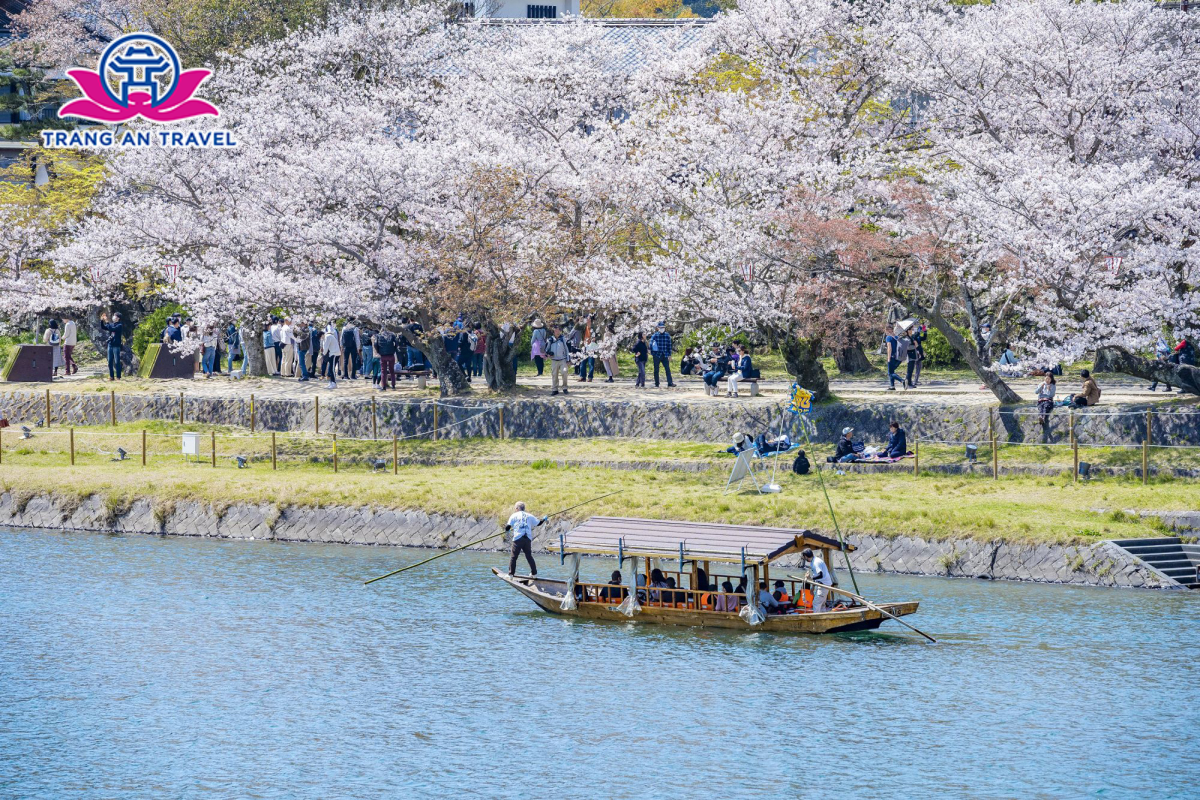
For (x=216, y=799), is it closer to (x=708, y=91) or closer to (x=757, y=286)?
(x=757, y=286)

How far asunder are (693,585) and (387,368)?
20.3m

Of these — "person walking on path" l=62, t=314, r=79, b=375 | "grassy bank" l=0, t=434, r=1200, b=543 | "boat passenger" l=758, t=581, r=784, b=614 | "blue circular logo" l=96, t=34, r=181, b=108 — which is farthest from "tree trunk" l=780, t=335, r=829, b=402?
"person walking on path" l=62, t=314, r=79, b=375

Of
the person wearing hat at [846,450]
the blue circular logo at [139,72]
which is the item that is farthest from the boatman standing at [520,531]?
the blue circular logo at [139,72]

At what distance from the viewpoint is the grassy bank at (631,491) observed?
3181cm

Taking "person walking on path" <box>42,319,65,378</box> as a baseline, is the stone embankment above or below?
below

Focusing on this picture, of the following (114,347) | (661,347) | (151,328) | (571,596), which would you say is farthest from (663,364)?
(151,328)

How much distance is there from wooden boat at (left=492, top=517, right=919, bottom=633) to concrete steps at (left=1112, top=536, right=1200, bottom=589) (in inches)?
273

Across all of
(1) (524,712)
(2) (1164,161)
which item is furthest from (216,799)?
(2) (1164,161)

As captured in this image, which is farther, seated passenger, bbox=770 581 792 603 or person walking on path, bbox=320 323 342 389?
person walking on path, bbox=320 323 342 389

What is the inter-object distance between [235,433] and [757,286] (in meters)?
17.0

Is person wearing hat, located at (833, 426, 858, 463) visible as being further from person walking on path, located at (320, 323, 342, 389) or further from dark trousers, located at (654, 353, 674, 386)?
person walking on path, located at (320, 323, 342, 389)

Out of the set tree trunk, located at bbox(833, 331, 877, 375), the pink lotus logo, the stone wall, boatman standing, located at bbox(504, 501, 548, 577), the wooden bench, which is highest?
the pink lotus logo

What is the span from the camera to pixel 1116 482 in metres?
33.8

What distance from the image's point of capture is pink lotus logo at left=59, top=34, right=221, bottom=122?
52.0 metres
